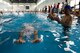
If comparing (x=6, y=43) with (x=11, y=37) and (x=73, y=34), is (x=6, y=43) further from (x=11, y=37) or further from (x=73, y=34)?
(x=73, y=34)

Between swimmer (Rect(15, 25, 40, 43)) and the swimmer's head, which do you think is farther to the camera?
swimmer (Rect(15, 25, 40, 43))

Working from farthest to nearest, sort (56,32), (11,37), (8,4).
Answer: (8,4)
(56,32)
(11,37)

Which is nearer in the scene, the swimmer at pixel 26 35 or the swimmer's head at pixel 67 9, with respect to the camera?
the swimmer's head at pixel 67 9

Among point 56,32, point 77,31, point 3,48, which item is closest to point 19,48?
point 3,48

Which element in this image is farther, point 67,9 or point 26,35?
point 26,35

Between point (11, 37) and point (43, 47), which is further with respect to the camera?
point (11, 37)

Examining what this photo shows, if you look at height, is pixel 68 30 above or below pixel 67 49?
above

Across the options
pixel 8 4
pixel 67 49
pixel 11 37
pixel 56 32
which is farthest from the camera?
pixel 8 4

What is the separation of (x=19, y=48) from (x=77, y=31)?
2.31ft

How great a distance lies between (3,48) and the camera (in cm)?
234

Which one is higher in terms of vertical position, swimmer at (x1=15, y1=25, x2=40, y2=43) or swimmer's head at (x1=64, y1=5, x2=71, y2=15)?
swimmer's head at (x1=64, y1=5, x2=71, y2=15)

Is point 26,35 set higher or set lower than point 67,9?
lower

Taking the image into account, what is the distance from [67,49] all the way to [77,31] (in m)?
0.39

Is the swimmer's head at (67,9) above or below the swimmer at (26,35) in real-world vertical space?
above
